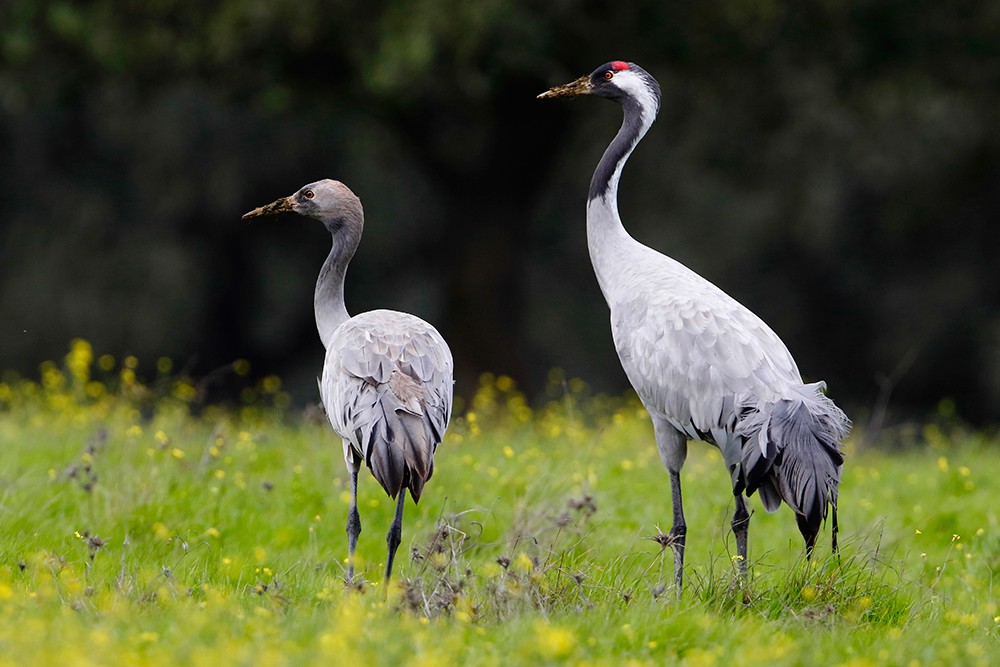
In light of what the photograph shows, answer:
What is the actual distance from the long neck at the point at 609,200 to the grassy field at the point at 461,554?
124 centimetres

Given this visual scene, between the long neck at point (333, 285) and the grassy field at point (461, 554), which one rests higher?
the long neck at point (333, 285)

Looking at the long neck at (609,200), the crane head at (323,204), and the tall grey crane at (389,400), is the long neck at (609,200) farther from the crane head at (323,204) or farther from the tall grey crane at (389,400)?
the crane head at (323,204)

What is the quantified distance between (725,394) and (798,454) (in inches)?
19.5

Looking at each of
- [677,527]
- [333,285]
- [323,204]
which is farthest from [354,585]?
[323,204]

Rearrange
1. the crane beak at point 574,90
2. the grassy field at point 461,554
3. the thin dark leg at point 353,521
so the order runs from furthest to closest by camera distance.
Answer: the crane beak at point 574,90 → the thin dark leg at point 353,521 → the grassy field at point 461,554

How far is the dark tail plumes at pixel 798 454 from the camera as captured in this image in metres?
5.62

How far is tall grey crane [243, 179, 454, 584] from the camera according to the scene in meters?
5.70

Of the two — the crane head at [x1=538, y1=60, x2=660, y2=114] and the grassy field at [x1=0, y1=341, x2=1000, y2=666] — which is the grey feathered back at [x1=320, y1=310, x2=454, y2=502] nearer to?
the grassy field at [x1=0, y1=341, x2=1000, y2=666]

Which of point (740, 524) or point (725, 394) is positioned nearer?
point (725, 394)

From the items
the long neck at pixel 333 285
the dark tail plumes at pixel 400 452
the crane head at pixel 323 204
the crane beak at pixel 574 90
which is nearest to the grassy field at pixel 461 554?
the dark tail plumes at pixel 400 452

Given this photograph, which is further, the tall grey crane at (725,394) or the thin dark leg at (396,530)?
the thin dark leg at (396,530)

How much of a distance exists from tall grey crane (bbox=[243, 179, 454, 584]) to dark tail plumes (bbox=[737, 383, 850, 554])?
149 cm

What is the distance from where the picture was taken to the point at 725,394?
19.6 ft

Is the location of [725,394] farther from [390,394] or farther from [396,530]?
[396,530]
